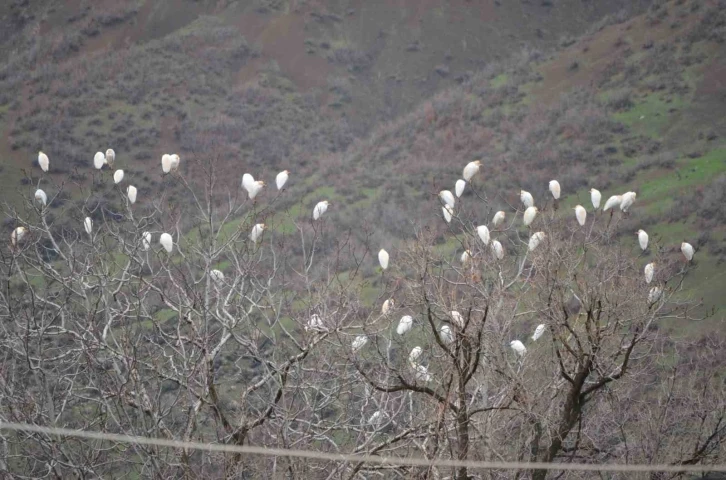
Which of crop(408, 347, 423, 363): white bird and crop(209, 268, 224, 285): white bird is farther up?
crop(209, 268, 224, 285): white bird

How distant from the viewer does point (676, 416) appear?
1252 centimetres

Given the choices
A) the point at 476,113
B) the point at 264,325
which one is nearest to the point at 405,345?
the point at 264,325

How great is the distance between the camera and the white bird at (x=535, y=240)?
9.14 m

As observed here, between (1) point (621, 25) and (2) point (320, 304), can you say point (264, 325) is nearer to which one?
(2) point (320, 304)

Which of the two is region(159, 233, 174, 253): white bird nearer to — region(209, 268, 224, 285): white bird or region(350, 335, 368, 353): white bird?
region(209, 268, 224, 285): white bird

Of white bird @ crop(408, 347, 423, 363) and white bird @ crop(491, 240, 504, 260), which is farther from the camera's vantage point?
white bird @ crop(491, 240, 504, 260)

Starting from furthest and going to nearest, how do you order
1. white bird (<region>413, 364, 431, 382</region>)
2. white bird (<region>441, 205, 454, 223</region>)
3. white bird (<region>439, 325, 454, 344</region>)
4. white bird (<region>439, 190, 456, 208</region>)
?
white bird (<region>439, 190, 456, 208</region>)
white bird (<region>441, 205, 454, 223</region>)
white bird (<region>439, 325, 454, 344</region>)
white bird (<region>413, 364, 431, 382</region>)

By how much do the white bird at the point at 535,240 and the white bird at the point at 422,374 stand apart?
5.39ft

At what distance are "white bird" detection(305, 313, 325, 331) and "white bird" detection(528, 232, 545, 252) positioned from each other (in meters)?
2.23

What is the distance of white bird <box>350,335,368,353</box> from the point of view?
8473 mm

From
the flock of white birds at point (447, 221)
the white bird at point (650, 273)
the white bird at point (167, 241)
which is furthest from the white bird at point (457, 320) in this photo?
the white bird at point (167, 241)

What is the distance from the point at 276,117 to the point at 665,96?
84.3 feet

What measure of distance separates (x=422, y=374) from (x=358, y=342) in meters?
0.75

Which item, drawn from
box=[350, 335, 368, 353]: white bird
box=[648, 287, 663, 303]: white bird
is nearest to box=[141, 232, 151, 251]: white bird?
box=[350, 335, 368, 353]: white bird
